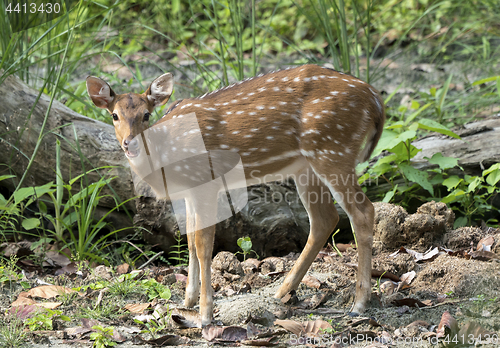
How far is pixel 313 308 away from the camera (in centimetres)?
332

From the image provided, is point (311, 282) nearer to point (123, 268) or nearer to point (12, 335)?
point (123, 268)

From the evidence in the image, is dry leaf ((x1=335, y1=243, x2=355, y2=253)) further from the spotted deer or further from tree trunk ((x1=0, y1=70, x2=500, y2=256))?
the spotted deer

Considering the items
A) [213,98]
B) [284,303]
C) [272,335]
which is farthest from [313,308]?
[213,98]

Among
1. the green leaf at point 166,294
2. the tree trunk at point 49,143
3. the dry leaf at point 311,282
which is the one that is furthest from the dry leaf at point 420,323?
the tree trunk at point 49,143

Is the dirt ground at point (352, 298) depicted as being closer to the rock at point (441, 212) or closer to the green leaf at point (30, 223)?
the rock at point (441, 212)

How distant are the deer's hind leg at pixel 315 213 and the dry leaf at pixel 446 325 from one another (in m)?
1.08

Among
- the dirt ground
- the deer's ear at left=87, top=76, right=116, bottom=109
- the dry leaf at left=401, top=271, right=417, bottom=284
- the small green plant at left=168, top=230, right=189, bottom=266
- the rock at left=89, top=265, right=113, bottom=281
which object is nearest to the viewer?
the dirt ground

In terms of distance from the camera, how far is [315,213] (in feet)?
Result: 12.3

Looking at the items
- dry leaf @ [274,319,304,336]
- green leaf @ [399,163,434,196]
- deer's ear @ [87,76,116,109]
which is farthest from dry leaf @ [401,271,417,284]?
deer's ear @ [87,76,116,109]

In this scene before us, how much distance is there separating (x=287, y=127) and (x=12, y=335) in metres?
2.10

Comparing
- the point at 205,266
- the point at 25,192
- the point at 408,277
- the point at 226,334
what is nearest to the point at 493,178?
the point at 408,277

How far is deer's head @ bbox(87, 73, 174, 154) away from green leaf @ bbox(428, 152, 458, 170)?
2.46 meters

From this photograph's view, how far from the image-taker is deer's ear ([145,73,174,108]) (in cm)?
339

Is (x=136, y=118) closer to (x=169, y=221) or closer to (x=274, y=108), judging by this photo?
(x=274, y=108)
